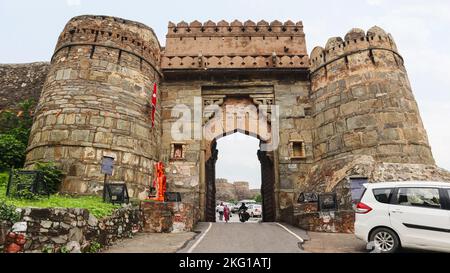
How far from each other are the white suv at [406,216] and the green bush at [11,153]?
41.0 feet

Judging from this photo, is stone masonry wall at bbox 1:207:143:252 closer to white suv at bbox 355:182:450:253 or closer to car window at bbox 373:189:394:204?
white suv at bbox 355:182:450:253

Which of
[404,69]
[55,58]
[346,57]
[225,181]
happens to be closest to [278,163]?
[346,57]

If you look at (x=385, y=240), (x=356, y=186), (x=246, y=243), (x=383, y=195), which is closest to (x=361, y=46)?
(x=356, y=186)

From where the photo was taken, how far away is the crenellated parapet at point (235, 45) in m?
14.8

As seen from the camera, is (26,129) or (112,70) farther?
(26,129)

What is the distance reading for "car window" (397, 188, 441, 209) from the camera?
516 cm

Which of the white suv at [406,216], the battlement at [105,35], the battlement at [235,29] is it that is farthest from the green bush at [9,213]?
the battlement at [235,29]

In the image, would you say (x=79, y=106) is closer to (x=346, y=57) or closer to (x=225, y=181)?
(x=346, y=57)

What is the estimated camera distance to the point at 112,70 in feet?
39.8

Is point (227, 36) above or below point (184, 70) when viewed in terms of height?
above

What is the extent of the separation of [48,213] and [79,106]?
22.6 feet

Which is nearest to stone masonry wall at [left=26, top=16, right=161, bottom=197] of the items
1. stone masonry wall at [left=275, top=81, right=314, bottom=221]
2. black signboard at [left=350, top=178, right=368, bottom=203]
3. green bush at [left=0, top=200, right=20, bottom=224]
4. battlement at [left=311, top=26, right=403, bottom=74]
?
Answer: green bush at [left=0, top=200, right=20, bottom=224]

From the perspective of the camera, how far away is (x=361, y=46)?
1323 centimetres

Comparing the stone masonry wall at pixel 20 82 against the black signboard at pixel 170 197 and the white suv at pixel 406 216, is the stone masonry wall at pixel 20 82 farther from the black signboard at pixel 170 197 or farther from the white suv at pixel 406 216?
the white suv at pixel 406 216
